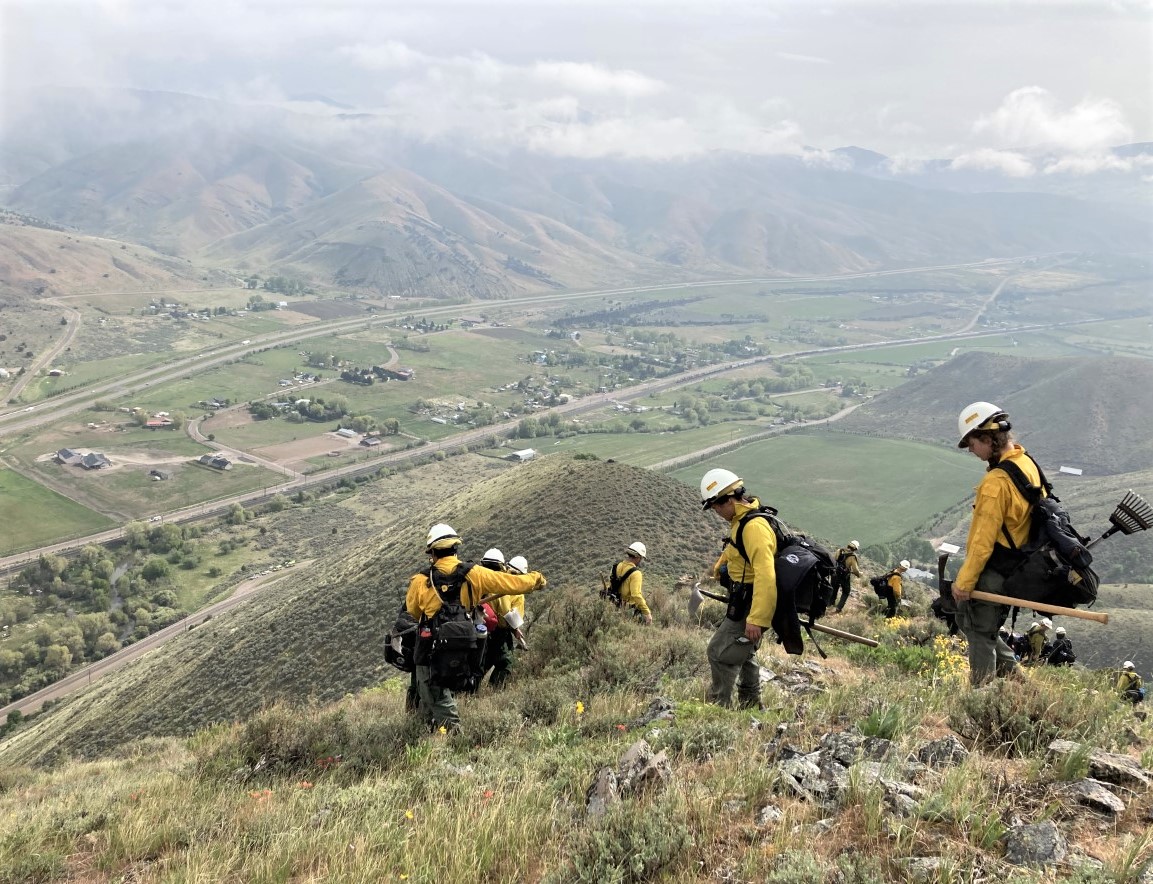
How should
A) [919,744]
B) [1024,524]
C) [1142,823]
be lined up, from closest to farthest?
[1142,823]
[919,744]
[1024,524]

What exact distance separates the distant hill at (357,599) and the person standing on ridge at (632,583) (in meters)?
7.73

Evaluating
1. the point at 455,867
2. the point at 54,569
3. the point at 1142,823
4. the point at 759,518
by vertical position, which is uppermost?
the point at 759,518

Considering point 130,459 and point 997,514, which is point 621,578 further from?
point 130,459

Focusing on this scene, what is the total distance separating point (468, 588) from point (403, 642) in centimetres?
109

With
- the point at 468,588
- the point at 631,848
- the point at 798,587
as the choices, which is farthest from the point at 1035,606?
the point at 468,588

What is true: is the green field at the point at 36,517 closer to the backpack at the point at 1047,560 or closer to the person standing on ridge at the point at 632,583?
the person standing on ridge at the point at 632,583

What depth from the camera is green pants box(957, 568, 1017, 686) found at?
6.90 meters

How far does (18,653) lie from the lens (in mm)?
49719

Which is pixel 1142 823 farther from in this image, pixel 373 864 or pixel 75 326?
pixel 75 326

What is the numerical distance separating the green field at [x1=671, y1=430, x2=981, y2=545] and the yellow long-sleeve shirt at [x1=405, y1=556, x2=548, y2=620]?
71.9m

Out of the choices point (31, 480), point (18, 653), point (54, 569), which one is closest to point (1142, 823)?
point (18, 653)

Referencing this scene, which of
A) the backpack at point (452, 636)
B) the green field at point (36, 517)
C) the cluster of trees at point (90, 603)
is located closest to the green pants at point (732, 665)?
the backpack at point (452, 636)

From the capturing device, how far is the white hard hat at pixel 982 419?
6477 millimetres

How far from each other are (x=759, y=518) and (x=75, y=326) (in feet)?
601
